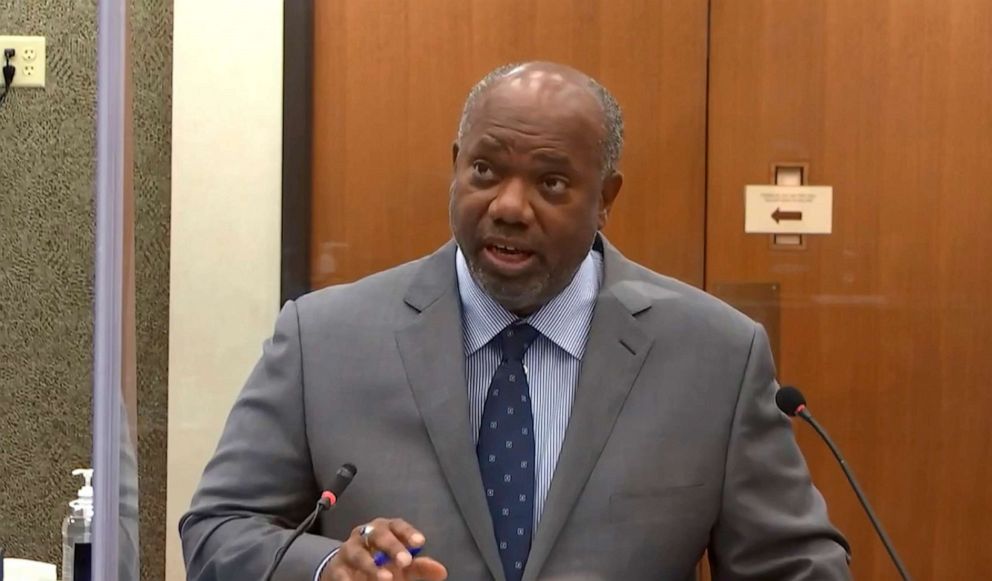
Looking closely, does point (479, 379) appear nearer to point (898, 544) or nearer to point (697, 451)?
point (697, 451)

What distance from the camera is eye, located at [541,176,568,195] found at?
3.94 ft

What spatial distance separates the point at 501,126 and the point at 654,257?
0.66m

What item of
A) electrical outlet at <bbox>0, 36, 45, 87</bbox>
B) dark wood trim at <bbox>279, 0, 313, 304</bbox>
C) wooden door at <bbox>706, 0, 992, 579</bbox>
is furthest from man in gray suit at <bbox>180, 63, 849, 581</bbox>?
electrical outlet at <bbox>0, 36, 45, 87</bbox>

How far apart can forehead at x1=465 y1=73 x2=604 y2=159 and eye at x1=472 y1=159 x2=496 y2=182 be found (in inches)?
0.7

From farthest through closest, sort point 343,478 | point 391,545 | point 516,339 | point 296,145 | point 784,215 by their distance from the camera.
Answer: point 784,215 → point 296,145 → point 516,339 → point 343,478 → point 391,545

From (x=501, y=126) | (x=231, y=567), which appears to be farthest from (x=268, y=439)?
(x=501, y=126)

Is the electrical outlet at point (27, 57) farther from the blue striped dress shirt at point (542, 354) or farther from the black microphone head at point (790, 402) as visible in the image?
the black microphone head at point (790, 402)

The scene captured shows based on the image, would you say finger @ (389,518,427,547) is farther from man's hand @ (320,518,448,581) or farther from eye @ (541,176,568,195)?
eye @ (541,176,568,195)

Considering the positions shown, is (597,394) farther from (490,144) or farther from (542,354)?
(490,144)

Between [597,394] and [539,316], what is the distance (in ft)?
0.32

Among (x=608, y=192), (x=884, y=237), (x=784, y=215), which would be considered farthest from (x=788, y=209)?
(x=608, y=192)

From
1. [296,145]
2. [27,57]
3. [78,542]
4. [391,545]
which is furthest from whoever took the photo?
[27,57]

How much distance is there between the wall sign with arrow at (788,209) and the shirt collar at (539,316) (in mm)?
660

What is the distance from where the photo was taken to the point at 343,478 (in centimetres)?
114
